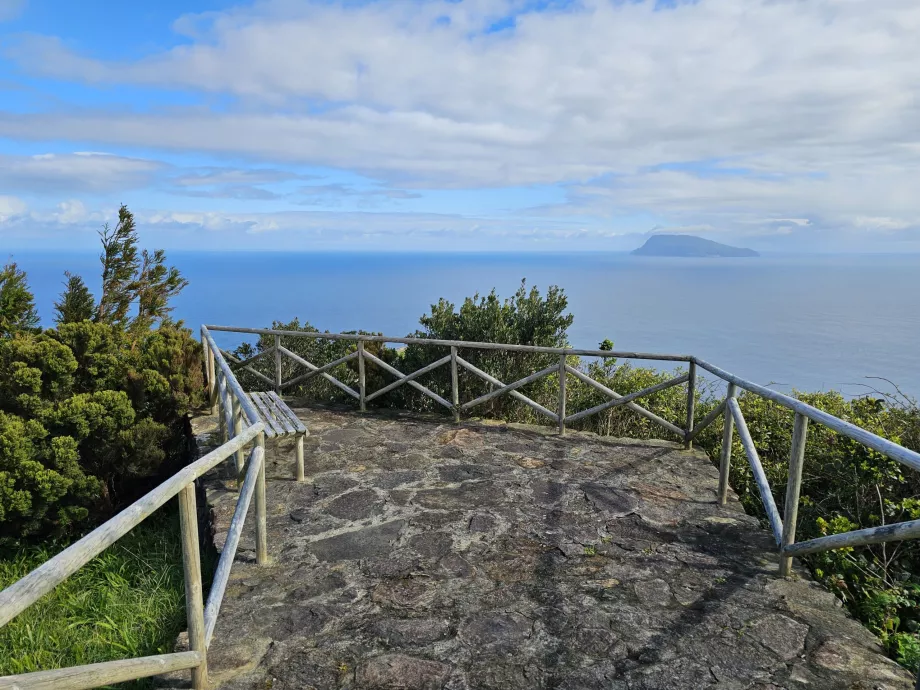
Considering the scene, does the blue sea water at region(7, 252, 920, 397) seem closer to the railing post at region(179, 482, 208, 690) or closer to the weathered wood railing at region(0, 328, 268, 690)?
the weathered wood railing at region(0, 328, 268, 690)

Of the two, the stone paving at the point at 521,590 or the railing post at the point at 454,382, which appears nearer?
the stone paving at the point at 521,590

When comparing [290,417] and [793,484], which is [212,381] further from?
[793,484]

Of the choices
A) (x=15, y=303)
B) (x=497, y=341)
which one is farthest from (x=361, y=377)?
(x=15, y=303)

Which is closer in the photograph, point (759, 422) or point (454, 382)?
point (759, 422)

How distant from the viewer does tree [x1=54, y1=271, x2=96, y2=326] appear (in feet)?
30.9

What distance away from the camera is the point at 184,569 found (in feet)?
7.81

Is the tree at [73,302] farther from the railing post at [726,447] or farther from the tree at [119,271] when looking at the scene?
the railing post at [726,447]

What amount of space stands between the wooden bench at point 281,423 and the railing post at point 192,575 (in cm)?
205

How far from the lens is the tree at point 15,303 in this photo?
8984 mm

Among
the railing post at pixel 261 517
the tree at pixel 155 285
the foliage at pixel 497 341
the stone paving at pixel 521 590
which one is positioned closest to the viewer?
the stone paving at pixel 521 590

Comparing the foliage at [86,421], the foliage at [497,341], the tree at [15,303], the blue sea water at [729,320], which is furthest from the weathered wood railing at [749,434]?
the tree at [15,303]

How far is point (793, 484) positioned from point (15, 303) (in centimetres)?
1024

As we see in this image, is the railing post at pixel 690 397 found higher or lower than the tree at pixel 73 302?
lower

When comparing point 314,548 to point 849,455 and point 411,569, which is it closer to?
point 411,569
